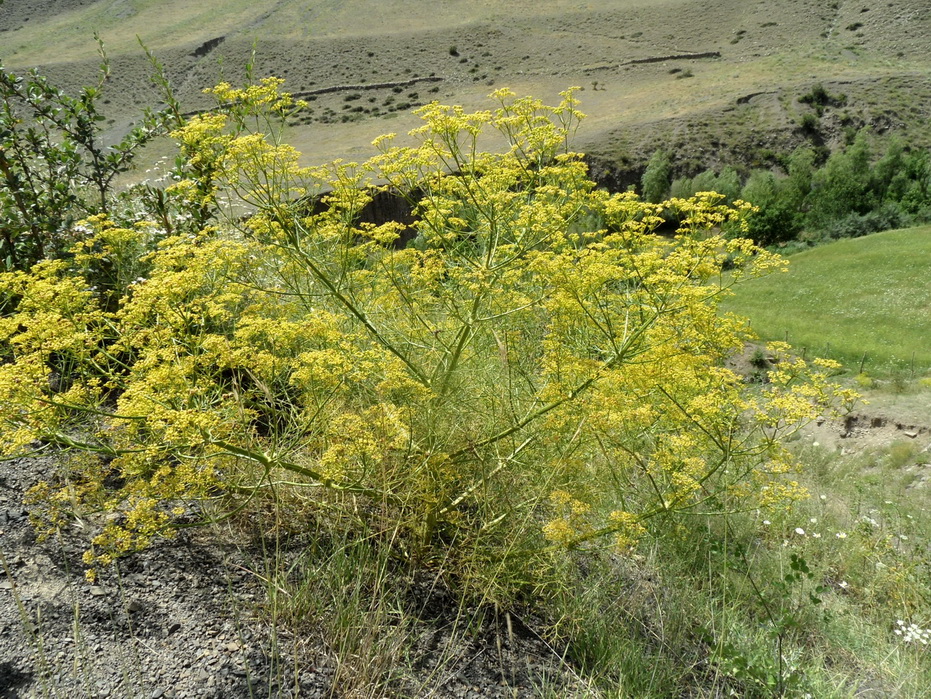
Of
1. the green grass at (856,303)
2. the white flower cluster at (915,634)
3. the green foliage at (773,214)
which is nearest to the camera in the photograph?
the white flower cluster at (915,634)

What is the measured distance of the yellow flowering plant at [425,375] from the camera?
2414mm

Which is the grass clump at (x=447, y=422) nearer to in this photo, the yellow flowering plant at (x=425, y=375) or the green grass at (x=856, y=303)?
the yellow flowering plant at (x=425, y=375)

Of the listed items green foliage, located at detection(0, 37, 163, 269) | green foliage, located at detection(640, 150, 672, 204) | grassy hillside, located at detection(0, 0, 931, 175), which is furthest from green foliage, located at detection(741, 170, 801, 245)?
green foliage, located at detection(0, 37, 163, 269)

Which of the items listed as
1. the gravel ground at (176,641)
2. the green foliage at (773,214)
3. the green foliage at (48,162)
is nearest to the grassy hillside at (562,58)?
the green foliage at (773,214)

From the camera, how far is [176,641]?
2232 mm

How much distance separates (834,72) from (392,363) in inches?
3638

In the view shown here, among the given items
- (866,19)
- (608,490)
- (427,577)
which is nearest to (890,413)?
(608,490)

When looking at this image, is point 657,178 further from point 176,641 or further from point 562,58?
point 176,641

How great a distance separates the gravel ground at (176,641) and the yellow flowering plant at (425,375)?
7.2 inches

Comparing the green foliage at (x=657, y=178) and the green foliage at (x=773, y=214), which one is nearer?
the green foliage at (x=773, y=214)

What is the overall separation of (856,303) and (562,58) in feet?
289

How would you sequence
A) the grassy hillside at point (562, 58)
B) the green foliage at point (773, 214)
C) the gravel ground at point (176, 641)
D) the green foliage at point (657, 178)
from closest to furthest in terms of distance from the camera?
the gravel ground at point (176, 641)
the green foliage at point (773, 214)
the green foliage at point (657, 178)
the grassy hillside at point (562, 58)

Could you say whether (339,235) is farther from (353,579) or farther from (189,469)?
(353,579)

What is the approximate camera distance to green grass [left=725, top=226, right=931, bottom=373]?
16.4 m
